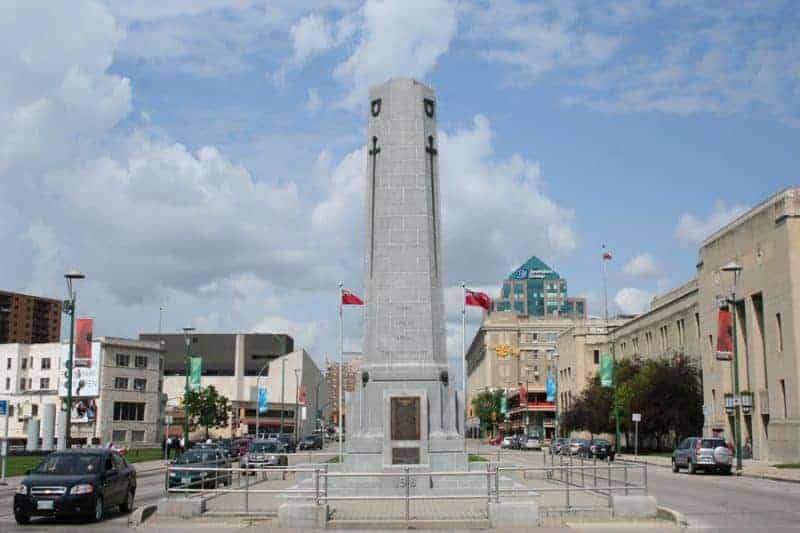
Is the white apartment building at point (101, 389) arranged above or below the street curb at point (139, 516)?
above

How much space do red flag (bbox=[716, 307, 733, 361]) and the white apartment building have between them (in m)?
67.0

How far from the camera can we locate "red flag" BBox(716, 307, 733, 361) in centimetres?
4803

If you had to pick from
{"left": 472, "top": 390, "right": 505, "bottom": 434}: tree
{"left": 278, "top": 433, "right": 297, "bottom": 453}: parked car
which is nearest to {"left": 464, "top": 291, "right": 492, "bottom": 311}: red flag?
{"left": 278, "top": 433, "right": 297, "bottom": 453}: parked car

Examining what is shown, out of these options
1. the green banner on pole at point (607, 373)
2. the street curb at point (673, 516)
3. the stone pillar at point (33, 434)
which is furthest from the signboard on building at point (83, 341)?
the stone pillar at point (33, 434)

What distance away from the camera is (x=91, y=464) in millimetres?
22078

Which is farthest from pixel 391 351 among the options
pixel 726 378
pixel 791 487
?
pixel 726 378

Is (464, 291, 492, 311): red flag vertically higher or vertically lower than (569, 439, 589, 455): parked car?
higher

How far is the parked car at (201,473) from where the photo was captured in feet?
71.6

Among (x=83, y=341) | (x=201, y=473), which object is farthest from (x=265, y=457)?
(x=201, y=473)

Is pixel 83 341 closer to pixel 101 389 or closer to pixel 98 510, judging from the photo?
pixel 98 510

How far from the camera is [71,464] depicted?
22109 mm

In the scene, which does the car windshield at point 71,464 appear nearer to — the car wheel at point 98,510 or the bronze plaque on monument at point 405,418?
the car wheel at point 98,510

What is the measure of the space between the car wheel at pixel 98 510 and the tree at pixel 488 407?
11333 cm

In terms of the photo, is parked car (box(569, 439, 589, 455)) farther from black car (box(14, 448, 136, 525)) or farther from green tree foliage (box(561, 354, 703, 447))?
black car (box(14, 448, 136, 525))
